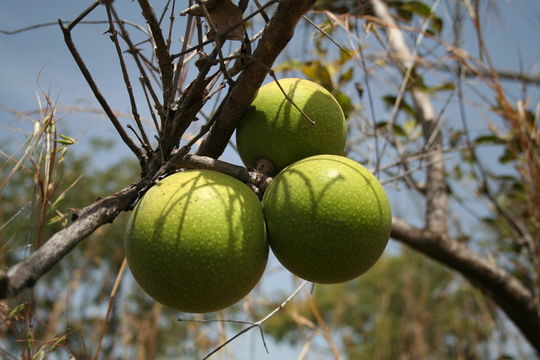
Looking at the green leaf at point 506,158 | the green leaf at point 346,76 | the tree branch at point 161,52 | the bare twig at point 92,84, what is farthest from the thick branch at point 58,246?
the green leaf at point 506,158

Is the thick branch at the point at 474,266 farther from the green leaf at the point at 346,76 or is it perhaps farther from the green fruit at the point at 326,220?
the green fruit at the point at 326,220

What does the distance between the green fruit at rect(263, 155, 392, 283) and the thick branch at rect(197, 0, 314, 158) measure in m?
0.21

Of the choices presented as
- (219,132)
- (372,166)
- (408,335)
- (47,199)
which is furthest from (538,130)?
(408,335)

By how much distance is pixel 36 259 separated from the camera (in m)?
0.63

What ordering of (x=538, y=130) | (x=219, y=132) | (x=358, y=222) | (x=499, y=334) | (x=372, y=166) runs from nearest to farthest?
(x=358, y=222) < (x=219, y=132) < (x=372, y=166) < (x=538, y=130) < (x=499, y=334)

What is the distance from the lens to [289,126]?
1.30 meters

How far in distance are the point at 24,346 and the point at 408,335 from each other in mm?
5061

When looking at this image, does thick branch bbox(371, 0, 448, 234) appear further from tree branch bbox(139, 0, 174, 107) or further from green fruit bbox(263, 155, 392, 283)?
tree branch bbox(139, 0, 174, 107)

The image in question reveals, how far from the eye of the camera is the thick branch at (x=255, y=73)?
3.29 feet

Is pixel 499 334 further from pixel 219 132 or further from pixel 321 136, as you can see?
pixel 219 132

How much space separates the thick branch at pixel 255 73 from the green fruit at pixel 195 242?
0.59 ft

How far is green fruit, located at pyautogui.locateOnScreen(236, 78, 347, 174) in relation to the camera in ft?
4.27

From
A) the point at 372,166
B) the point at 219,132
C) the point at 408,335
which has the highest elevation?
the point at 219,132

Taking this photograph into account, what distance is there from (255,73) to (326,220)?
15.8 inches
